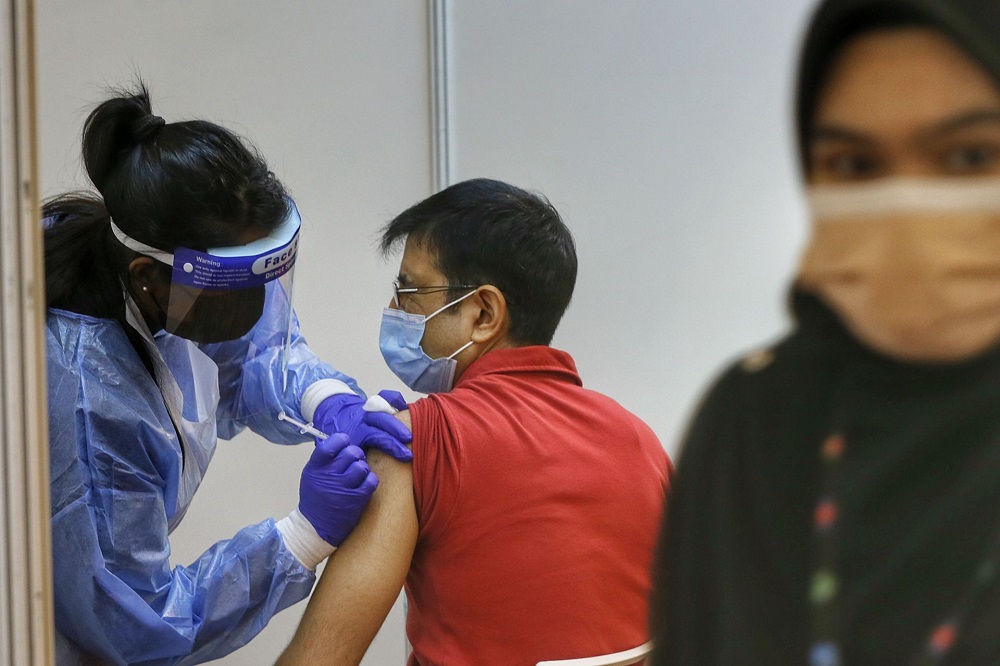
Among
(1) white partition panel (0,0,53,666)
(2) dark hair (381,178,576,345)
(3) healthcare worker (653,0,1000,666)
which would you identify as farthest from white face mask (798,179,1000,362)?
(2) dark hair (381,178,576,345)

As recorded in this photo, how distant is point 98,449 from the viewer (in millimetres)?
1588

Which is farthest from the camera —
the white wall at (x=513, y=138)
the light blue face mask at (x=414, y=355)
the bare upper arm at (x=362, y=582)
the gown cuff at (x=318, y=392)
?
the gown cuff at (x=318, y=392)

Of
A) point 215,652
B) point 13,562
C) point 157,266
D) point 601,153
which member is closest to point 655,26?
point 601,153

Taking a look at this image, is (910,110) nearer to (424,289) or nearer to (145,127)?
(424,289)

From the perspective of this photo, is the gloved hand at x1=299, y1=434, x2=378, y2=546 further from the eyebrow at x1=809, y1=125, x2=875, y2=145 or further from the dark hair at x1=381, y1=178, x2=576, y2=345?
the eyebrow at x1=809, y1=125, x2=875, y2=145

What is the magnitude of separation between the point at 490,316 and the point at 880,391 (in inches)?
45.1

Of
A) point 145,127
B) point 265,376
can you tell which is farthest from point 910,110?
point 265,376

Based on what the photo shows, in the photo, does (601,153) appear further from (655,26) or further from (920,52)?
(920,52)

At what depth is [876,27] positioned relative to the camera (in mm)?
616

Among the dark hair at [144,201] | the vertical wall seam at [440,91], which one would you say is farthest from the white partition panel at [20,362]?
the vertical wall seam at [440,91]

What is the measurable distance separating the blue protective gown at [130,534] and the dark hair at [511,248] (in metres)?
0.57

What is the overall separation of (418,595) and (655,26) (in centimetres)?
99

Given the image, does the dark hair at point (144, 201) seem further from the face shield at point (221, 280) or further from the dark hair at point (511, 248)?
the dark hair at point (511, 248)

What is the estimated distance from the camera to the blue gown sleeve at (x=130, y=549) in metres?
1.53
